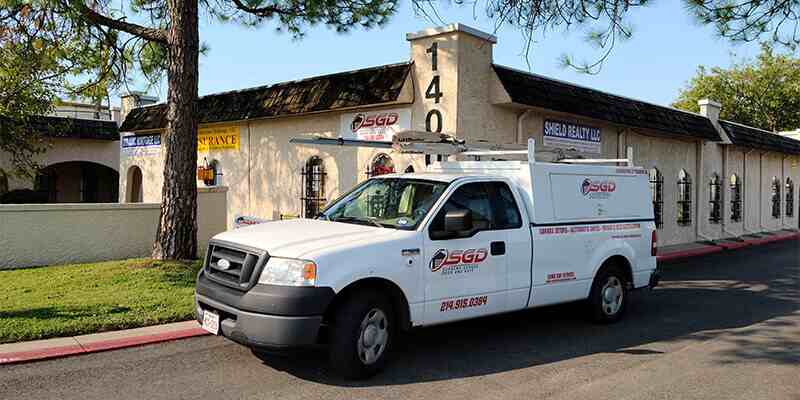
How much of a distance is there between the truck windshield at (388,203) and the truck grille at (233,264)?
127 centimetres

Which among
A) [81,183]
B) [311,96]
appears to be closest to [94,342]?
[311,96]

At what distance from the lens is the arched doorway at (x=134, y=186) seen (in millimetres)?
21297

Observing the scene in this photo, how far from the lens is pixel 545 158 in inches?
377

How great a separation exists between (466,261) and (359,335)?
4.63 ft

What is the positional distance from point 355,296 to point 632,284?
4526 mm

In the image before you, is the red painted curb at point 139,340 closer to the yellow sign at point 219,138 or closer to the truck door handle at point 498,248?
the truck door handle at point 498,248

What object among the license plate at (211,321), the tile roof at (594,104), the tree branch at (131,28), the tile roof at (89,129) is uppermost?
the tree branch at (131,28)

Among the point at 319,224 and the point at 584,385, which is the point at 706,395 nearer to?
the point at 584,385

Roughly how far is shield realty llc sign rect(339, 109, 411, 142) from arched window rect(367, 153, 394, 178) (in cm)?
40

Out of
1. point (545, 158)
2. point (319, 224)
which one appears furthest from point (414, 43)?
point (319, 224)

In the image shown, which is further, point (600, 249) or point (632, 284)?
point (632, 284)

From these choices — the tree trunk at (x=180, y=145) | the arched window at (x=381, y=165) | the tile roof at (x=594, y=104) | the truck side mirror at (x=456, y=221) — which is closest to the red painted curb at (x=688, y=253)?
the tile roof at (x=594, y=104)

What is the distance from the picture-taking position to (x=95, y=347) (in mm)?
6441

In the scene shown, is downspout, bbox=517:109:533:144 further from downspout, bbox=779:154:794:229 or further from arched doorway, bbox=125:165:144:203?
downspout, bbox=779:154:794:229
